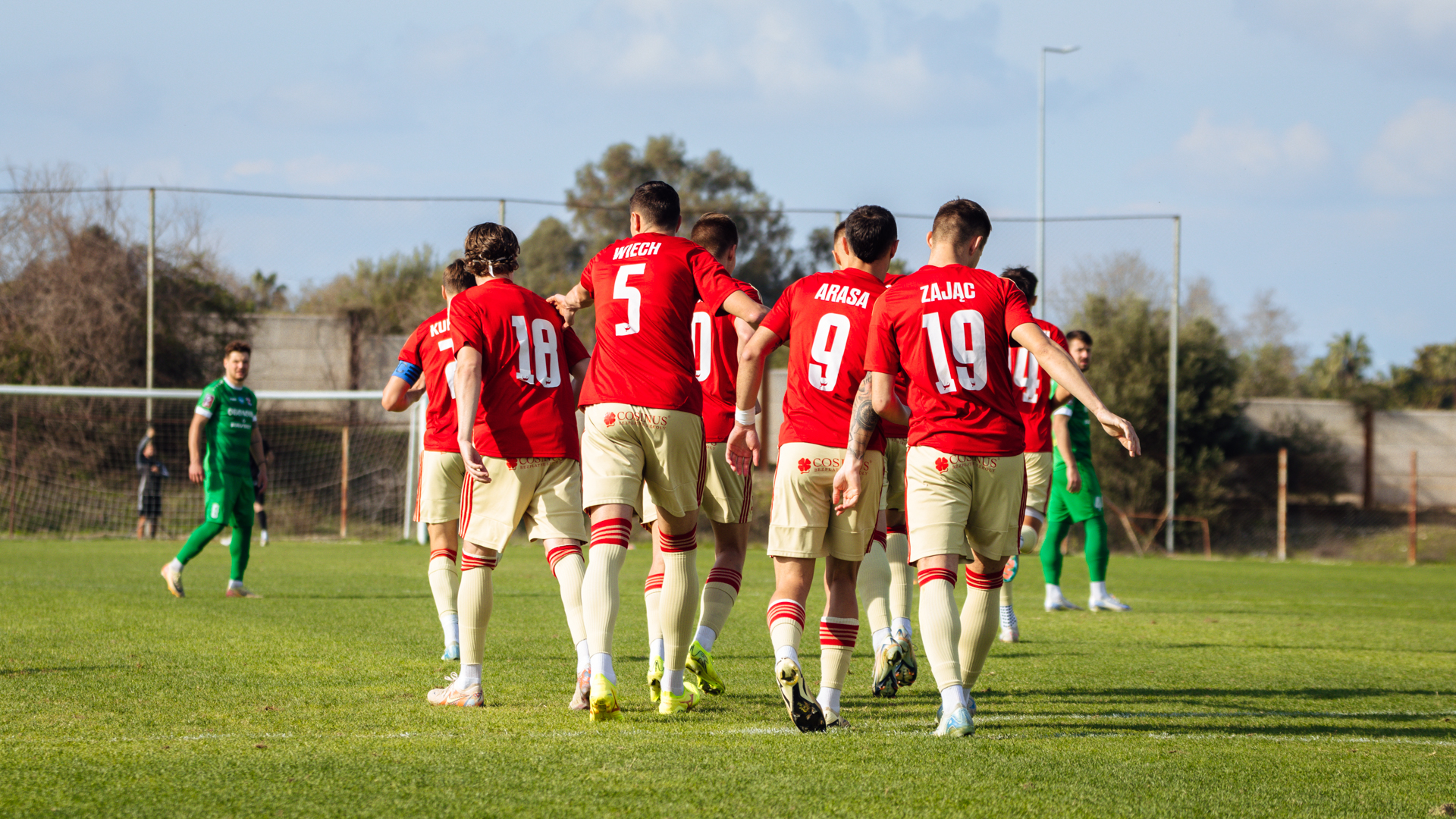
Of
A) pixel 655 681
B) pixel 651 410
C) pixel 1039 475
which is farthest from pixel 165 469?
pixel 651 410

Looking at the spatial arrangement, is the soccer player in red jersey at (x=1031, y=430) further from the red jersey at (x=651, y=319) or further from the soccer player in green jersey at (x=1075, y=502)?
the red jersey at (x=651, y=319)

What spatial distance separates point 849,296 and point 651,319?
2.66 ft

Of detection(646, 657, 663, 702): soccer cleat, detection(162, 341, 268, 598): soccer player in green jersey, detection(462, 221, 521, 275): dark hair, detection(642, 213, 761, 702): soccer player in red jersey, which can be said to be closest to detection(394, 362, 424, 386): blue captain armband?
detection(462, 221, 521, 275): dark hair

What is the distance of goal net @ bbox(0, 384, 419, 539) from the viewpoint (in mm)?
18906

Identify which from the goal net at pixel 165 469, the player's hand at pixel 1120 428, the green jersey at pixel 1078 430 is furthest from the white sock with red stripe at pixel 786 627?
the goal net at pixel 165 469

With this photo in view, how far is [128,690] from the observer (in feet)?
16.7

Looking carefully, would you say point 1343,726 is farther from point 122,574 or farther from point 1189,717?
point 122,574

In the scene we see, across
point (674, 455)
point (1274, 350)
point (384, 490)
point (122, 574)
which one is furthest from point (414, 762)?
point (1274, 350)

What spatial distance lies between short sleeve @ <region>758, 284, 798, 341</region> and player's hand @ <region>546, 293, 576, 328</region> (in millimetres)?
896

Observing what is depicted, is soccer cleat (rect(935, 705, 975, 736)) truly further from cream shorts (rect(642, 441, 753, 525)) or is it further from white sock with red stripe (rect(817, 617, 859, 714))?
cream shorts (rect(642, 441, 753, 525))

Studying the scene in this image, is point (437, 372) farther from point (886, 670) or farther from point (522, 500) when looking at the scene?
point (886, 670)

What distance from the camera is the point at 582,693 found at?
481cm

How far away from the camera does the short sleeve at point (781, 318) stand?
470 cm

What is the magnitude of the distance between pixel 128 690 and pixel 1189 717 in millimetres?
4579
